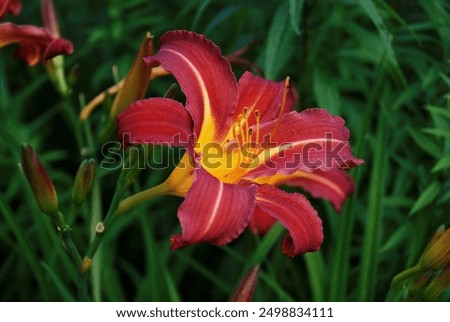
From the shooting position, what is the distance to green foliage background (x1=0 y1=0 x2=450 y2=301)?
103 centimetres

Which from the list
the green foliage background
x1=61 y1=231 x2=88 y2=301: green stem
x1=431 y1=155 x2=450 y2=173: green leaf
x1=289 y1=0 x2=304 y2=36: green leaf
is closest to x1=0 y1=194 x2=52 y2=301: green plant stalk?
the green foliage background

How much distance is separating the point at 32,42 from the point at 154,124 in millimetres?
265

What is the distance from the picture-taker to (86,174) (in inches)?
30.6

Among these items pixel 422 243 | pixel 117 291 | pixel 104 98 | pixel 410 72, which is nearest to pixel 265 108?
pixel 104 98

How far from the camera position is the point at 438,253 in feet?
2.66

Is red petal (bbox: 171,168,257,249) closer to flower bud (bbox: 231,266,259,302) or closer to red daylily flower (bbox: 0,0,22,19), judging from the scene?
flower bud (bbox: 231,266,259,302)

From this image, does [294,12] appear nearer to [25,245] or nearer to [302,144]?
[302,144]

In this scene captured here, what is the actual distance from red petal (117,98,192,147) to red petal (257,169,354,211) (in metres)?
0.15

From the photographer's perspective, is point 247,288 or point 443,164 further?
point 443,164

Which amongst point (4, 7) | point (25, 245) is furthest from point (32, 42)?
point (25, 245)

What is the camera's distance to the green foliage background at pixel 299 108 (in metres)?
1.03
